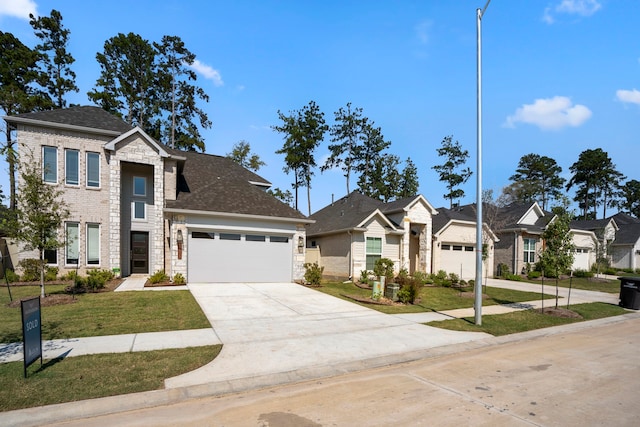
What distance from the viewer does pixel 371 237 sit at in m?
23.1

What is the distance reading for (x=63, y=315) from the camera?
9.67 metres

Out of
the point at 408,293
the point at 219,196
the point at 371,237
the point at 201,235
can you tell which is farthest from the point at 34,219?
the point at 371,237

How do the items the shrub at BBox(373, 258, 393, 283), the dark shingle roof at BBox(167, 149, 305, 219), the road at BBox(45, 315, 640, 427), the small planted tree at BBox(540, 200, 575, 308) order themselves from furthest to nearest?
the shrub at BBox(373, 258, 393, 283) < the dark shingle roof at BBox(167, 149, 305, 219) < the small planted tree at BBox(540, 200, 575, 308) < the road at BBox(45, 315, 640, 427)

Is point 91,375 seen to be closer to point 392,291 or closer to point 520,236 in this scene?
point 392,291

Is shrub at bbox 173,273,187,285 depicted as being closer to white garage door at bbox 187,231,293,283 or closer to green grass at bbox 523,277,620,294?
Result: white garage door at bbox 187,231,293,283

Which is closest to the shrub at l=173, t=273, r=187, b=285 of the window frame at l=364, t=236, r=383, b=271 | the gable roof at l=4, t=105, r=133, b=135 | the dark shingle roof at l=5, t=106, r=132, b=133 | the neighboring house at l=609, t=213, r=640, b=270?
the gable roof at l=4, t=105, r=133, b=135

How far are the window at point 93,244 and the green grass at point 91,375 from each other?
1304 cm

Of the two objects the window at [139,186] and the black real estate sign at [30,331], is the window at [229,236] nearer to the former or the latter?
the window at [139,186]

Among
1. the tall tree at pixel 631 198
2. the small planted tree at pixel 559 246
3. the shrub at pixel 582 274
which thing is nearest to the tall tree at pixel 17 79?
the small planted tree at pixel 559 246

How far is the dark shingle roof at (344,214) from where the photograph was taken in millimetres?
23209

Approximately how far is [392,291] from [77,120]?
18.0 m

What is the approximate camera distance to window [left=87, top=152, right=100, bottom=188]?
17625 mm

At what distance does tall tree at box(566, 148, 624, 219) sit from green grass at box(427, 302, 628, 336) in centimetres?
6506

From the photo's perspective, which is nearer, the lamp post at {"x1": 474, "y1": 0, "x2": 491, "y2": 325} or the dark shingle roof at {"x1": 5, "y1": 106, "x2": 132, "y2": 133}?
the lamp post at {"x1": 474, "y1": 0, "x2": 491, "y2": 325}
